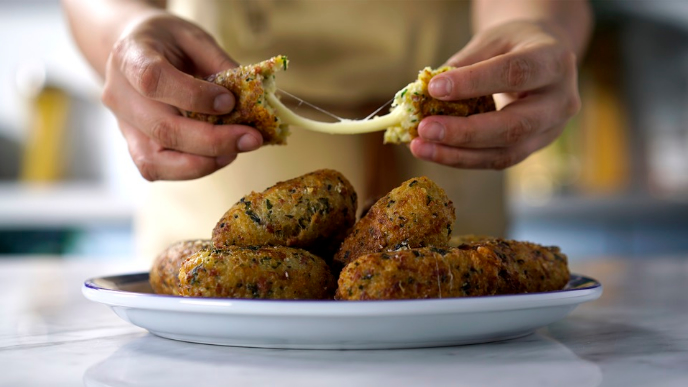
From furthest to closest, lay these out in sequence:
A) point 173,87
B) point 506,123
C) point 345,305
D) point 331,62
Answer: point 331,62, point 506,123, point 173,87, point 345,305

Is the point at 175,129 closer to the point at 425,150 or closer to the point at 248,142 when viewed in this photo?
the point at 248,142

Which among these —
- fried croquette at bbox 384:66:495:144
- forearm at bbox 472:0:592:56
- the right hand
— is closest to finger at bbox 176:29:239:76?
the right hand

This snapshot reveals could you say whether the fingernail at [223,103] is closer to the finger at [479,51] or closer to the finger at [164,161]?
the finger at [164,161]

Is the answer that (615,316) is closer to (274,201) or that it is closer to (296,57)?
(274,201)

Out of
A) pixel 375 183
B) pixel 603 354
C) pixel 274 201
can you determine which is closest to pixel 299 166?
pixel 375 183

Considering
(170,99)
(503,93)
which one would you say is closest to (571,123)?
(503,93)

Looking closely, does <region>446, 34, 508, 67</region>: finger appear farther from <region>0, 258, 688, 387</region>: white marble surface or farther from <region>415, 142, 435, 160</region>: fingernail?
<region>0, 258, 688, 387</region>: white marble surface
